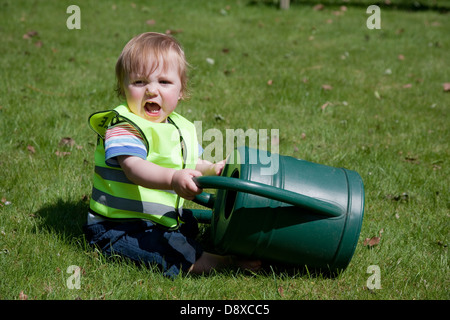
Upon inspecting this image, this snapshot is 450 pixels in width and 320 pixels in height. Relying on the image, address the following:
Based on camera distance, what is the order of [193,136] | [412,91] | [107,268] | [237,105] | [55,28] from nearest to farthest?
[107,268] < [193,136] < [237,105] < [412,91] < [55,28]

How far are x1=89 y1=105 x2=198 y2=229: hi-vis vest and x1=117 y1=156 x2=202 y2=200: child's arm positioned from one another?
0.16m

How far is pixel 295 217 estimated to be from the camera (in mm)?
2020

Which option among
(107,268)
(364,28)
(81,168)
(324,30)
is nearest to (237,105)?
(81,168)

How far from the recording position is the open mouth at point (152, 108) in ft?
7.56

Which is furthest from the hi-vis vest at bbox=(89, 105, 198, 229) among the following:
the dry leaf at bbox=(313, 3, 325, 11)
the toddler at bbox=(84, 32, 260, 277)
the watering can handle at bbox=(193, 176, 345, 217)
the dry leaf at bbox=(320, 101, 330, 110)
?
the dry leaf at bbox=(313, 3, 325, 11)

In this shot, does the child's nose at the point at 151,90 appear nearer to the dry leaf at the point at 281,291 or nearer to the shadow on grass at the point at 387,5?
the dry leaf at the point at 281,291

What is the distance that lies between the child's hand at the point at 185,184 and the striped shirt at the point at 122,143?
8.9 inches

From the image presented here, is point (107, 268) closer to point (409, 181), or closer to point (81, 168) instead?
point (81, 168)

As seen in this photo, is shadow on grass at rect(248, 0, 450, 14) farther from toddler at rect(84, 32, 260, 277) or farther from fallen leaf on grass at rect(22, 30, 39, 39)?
toddler at rect(84, 32, 260, 277)

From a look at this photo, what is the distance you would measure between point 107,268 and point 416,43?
19.8ft

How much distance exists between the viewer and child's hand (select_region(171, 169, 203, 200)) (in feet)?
6.21

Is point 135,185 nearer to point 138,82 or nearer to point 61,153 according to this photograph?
point 138,82

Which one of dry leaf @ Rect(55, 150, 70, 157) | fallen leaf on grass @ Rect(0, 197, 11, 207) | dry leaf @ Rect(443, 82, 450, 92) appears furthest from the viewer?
dry leaf @ Rect(443, 82, 450, 92)

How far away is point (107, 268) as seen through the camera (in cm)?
215
